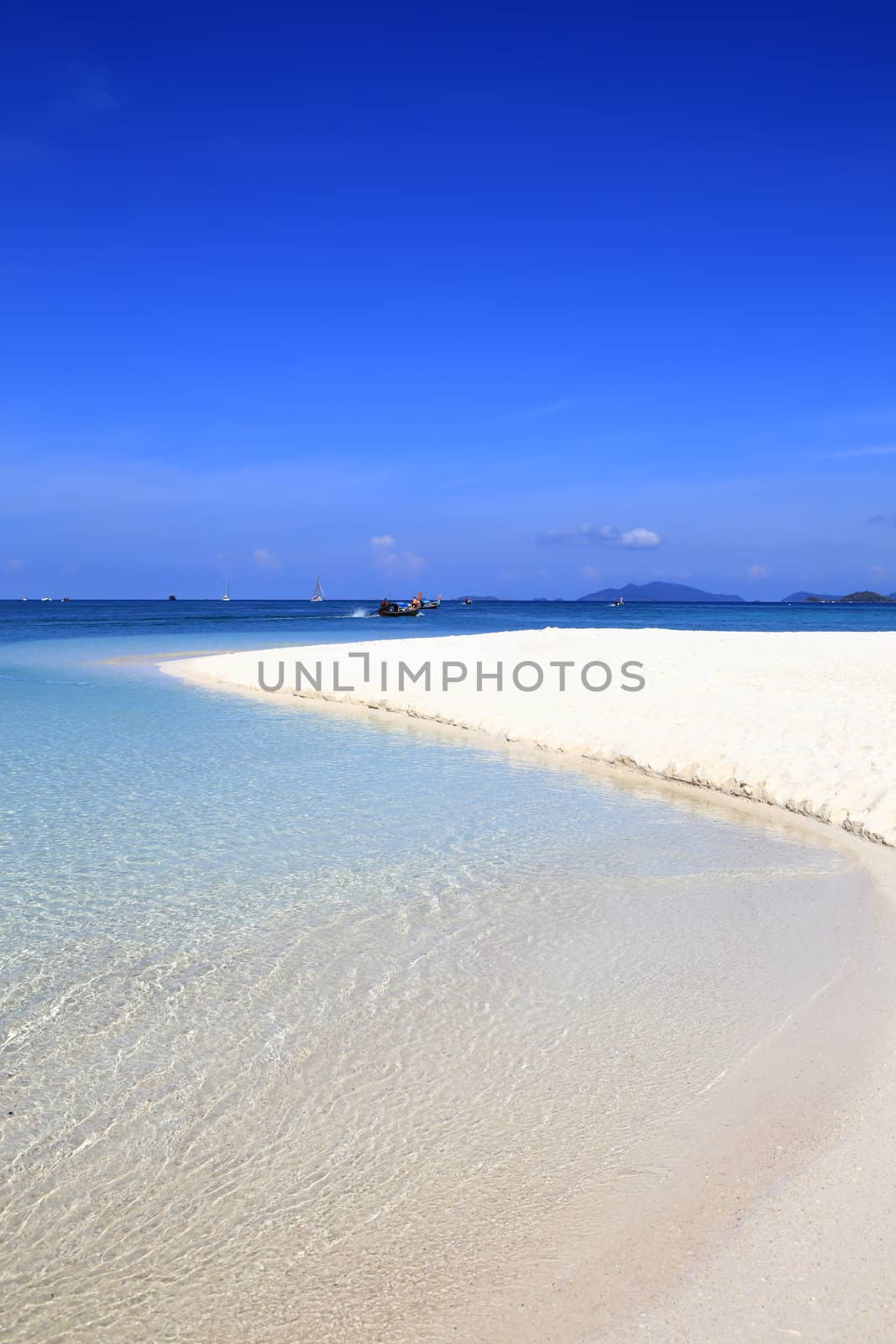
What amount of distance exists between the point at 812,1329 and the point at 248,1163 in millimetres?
2084

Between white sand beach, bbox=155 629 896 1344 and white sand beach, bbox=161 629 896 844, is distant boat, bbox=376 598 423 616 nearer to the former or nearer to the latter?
white sand beach, bbox=161 629 896 844

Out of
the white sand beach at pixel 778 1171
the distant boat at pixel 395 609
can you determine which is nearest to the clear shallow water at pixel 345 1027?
the white sand beach at pixel 778 1171

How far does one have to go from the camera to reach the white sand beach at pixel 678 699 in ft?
32.7

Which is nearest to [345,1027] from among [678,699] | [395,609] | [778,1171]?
[778,1171]

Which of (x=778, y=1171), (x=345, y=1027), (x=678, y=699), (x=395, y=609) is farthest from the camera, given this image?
(x=395, y=609)

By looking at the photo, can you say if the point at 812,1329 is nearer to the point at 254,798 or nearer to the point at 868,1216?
the point at 868,1216

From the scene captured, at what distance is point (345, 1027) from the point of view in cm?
460

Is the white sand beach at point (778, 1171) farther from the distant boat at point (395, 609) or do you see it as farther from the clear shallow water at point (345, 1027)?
the distant boat at point (395, 609)

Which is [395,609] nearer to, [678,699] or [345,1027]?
[678,699]

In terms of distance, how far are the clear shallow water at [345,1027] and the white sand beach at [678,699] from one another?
1.36 m

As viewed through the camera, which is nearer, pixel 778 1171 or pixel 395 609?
pixel 778 1171

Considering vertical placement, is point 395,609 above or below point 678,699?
above

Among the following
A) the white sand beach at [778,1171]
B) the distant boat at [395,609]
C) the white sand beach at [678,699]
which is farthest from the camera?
the distant boat at [395,609]

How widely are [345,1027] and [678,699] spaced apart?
10916 millimetres
